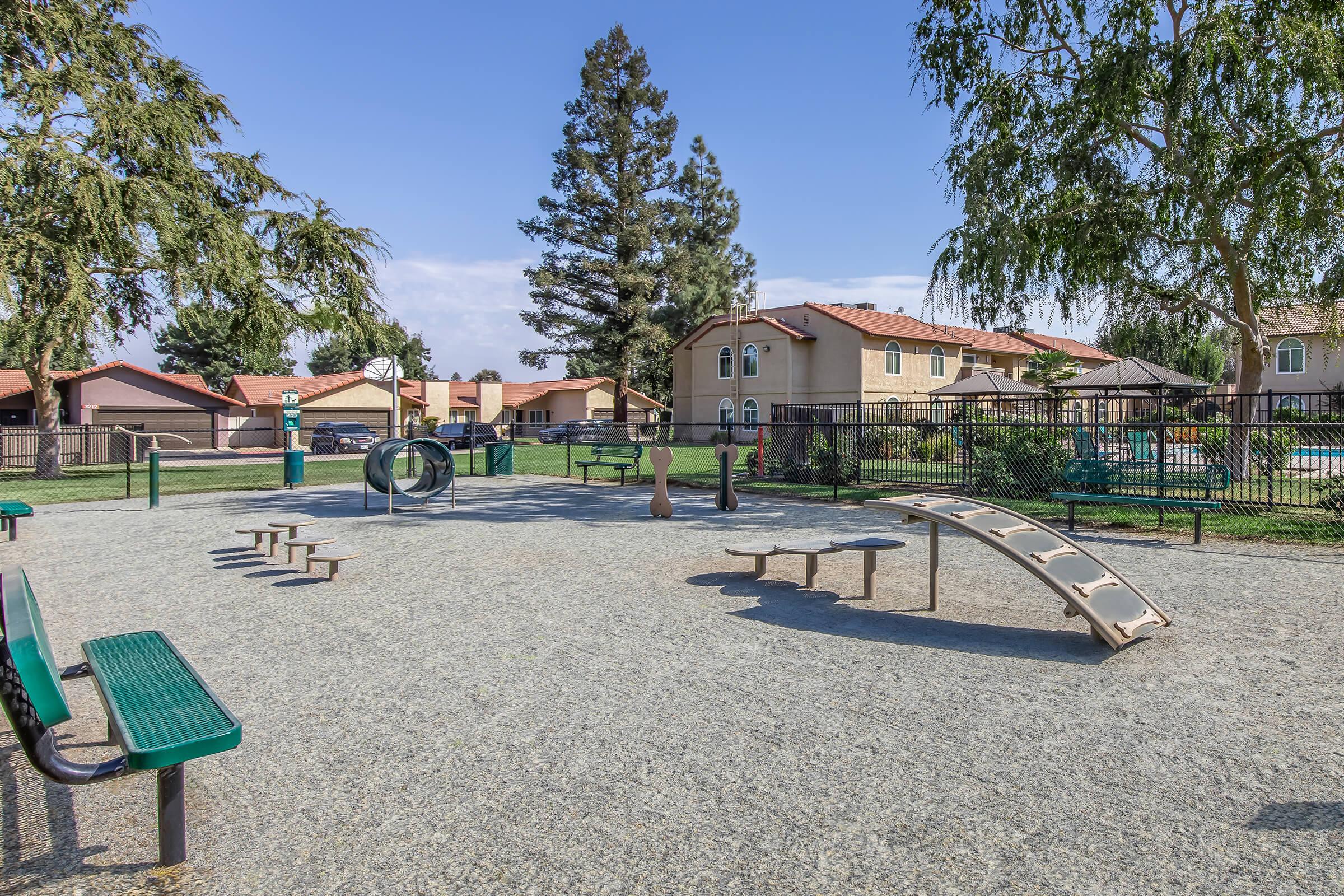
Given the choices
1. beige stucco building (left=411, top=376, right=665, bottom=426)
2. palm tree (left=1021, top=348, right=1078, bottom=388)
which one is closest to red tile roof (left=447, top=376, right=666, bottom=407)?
beige stucco building (left=411, top=376, right=665, bottom=426)

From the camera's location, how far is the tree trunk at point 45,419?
24469 mm

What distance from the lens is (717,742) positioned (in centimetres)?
439

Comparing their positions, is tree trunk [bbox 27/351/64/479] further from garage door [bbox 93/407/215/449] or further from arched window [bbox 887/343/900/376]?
arched window [bbox 887/343/900/376]

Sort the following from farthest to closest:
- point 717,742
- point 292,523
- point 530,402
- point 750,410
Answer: point 530,402 < point 750,410 < point 292,523 < point 717,742

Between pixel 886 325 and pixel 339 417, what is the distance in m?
35.3

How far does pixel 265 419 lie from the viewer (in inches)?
2264

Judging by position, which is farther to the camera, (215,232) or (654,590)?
(215,232)

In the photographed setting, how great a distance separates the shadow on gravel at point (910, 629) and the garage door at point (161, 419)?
43647 millimetres

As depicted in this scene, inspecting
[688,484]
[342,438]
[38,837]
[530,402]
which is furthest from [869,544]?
[530,402]

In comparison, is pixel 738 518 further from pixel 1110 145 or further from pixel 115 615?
pixel 1110 145

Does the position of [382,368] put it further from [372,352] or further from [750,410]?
[750,410]

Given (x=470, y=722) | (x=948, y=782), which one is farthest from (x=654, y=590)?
(x=948, y=782)

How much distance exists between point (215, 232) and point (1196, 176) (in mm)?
23563

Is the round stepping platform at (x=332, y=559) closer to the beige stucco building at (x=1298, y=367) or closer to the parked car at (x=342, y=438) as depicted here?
the parked car at (x=342, y=438)
